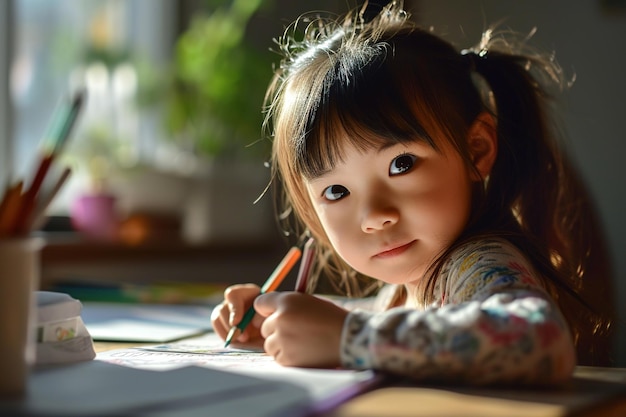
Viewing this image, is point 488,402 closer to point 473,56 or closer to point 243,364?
point 243,364

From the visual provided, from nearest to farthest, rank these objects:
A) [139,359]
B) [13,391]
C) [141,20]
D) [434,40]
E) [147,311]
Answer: [13,391], [139,359], [434,40], [147,311], [141,20]

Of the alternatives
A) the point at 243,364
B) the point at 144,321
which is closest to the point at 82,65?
the point at 144,321

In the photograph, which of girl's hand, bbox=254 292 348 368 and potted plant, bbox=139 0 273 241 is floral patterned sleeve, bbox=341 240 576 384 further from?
potted plant, bbox=139 0 273 241

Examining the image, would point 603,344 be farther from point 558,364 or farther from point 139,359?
point 139,359

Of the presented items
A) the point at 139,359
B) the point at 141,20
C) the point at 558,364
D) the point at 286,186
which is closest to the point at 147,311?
the point at 286,186

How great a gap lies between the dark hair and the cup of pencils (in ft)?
1.08

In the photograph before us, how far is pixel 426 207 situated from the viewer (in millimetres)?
825

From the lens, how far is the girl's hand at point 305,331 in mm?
640

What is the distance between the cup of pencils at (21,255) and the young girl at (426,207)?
8.1 inches

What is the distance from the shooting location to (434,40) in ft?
3.08

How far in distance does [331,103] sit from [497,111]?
10.0 inches

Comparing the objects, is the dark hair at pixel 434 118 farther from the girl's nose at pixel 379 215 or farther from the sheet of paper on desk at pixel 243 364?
the sheet of paper on desk at pixel 243 364

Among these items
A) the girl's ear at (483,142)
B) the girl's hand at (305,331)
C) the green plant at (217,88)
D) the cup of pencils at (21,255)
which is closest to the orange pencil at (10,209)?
the cup of pencils at (21,255)

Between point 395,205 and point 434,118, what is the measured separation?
11 cm
